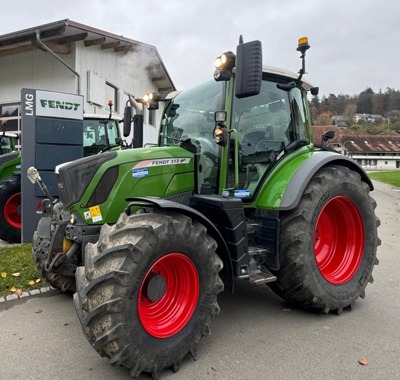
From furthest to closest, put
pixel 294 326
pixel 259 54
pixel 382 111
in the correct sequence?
pixel 382 111 < pixel 294 326 < pixel 259 54

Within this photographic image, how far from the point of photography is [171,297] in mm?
2891

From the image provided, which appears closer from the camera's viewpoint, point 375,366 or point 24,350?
point 375,366

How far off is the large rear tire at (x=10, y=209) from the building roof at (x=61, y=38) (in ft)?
16.6

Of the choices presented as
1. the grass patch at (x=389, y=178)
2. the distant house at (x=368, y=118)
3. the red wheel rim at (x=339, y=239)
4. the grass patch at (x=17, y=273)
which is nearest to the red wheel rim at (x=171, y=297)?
the red wheel rim at (x=339, y=239)

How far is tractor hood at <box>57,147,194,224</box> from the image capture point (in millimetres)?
3104

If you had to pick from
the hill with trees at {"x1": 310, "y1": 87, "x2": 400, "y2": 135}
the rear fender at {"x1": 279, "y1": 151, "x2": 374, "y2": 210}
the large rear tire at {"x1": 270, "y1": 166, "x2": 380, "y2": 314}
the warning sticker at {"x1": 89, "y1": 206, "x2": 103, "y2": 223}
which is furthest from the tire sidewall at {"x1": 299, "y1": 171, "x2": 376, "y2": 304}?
the hill with trees at {"x1": 310, "y1": 87, "x2": 400, "y2": 135}

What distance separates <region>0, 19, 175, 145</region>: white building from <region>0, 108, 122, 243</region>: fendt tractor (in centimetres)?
311

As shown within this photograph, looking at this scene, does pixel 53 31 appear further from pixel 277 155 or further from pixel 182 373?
pixel 182 373

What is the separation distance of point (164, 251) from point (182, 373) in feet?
2.73

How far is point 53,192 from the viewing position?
675cm

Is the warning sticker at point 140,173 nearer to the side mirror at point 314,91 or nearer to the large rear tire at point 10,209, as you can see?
the side mirror at point 314,91

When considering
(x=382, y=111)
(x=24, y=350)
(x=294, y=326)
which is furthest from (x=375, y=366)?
(x=382, y=111)

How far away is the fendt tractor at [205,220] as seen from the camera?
248 cm

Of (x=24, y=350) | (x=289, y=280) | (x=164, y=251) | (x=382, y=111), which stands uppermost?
(x=382, y=111)
